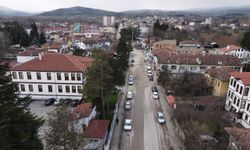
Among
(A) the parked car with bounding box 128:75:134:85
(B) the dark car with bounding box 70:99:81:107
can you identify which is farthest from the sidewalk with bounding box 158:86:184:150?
(B) the dark car with bounding box 70:99:81:107

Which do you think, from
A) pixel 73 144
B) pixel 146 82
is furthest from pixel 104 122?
pixel 146 82

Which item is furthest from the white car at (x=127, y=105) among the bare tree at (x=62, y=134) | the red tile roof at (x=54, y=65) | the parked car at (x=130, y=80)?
the bare tree at (x=62, y=134)

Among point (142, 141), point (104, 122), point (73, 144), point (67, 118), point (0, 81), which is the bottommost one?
point (142, 141)

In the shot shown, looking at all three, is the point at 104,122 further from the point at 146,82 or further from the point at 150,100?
the point at 146,82

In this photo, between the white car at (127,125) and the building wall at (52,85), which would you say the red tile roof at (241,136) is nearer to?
the white car at (127,125)

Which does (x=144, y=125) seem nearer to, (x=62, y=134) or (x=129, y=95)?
(x=129, y=95)

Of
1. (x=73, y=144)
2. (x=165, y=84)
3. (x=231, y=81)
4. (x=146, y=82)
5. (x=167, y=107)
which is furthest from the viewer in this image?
(x=146, y=82)
